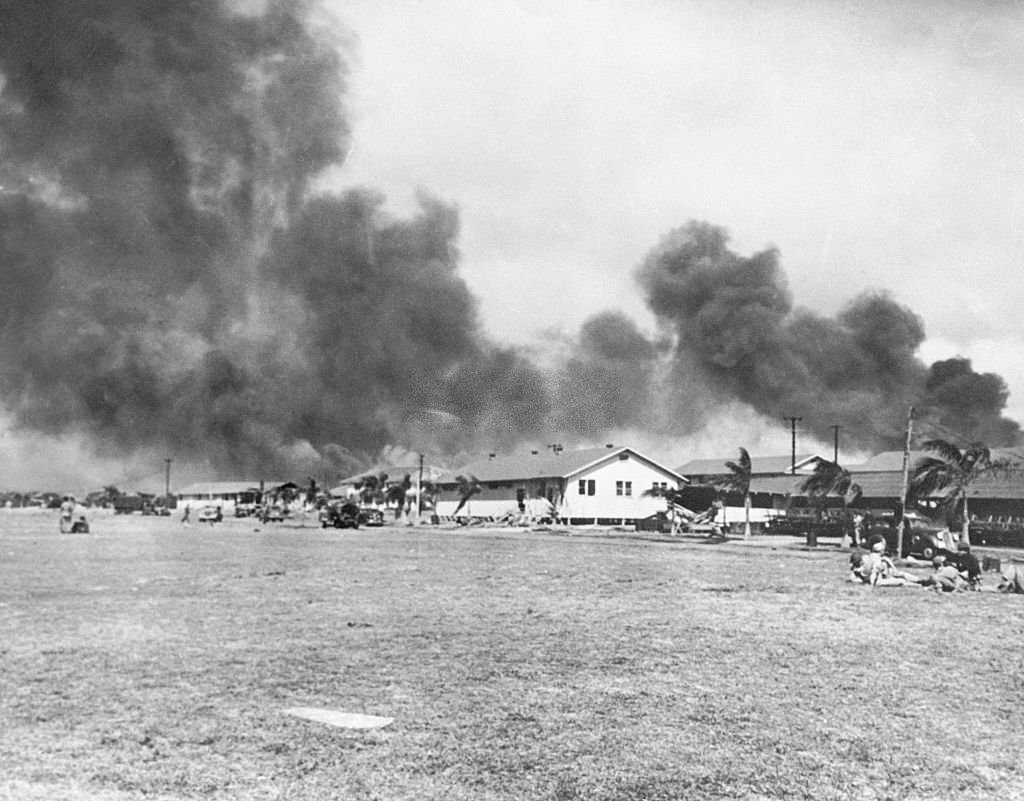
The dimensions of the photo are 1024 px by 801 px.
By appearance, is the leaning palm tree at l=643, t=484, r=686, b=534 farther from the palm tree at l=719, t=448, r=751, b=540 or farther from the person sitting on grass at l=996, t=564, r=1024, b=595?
the person sitting on grass at l=996, t=564, r=1024, b=595

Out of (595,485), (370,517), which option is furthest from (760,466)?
(370,517)

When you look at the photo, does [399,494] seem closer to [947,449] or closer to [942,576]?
[947,449]

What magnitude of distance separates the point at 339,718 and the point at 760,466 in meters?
72.7

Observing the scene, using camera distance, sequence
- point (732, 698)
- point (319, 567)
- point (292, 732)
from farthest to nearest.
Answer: point (319, 567)
point (732, 698)
point (292, 732)

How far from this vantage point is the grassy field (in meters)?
6.11

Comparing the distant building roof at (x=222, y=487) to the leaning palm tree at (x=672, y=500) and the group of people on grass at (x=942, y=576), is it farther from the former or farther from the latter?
the group of people on grass at (x=942, y=576)

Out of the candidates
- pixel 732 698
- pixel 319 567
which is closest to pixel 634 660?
pixel 732 698

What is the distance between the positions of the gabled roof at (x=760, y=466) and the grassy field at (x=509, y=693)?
58.5 meters

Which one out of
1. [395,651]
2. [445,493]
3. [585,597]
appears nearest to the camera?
[395,651]

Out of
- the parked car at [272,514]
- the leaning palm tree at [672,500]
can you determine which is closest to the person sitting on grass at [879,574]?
→ the leaning palm tree at [672,500]

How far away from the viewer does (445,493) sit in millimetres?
80938

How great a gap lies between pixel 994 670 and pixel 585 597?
7.56 meters

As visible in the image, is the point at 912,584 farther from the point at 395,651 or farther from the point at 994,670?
the point at 395,651

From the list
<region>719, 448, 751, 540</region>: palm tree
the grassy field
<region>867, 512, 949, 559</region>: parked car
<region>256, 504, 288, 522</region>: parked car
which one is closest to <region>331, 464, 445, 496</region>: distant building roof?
<region>256, 504, 288, 522</region>: parked car
